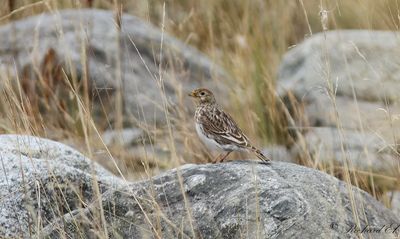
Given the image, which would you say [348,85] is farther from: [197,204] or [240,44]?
[197,204]

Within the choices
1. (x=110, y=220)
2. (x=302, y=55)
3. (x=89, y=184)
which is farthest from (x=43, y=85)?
(x=110, y=220)

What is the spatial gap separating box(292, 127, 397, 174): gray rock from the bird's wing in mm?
697

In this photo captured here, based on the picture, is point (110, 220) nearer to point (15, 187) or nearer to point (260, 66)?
point (15, 187)

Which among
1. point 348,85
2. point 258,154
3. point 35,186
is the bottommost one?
point 348,85

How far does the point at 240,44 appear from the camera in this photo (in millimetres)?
8641

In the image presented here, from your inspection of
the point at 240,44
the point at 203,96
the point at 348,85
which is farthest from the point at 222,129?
the point at 240,44

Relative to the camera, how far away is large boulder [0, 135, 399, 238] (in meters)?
3.82

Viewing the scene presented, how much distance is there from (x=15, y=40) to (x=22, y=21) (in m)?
0.63

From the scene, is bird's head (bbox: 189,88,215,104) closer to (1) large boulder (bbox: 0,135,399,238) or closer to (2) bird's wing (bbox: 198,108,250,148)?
(2) bird's wing (bbox: 198,108,250,148)

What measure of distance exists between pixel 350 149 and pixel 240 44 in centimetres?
253

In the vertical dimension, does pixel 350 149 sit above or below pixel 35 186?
below

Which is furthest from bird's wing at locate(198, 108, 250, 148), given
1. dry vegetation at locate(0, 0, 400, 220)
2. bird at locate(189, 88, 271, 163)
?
dry vegetation at locate(0, 0, 400, 220)

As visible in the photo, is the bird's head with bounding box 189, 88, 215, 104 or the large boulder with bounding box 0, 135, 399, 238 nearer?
the large boulder with bounding box 0, 135, 399, 238

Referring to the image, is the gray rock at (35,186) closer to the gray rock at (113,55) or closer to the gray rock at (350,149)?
the gray rock at (350,149)
